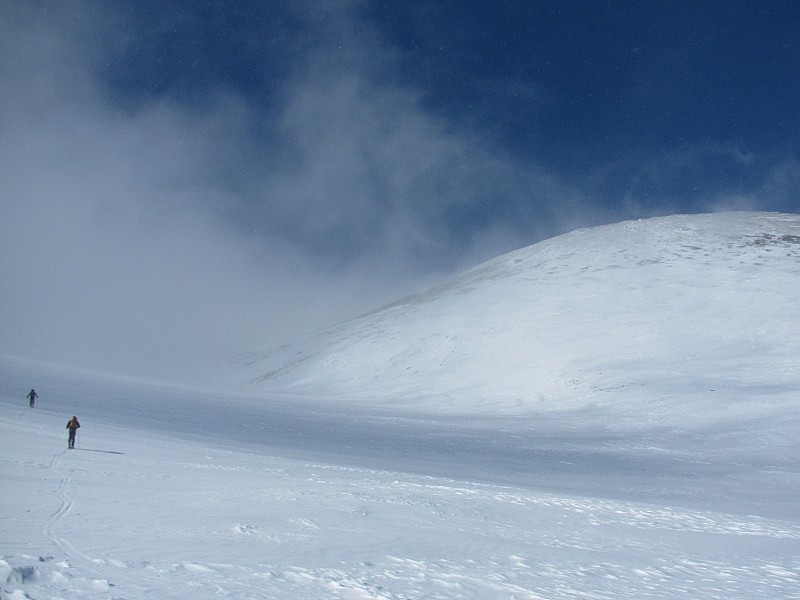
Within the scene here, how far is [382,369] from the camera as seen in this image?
51.3 metres

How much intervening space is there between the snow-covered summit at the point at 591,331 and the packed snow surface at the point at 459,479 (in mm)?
352

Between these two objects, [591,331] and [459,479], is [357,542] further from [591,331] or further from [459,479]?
[591,331]

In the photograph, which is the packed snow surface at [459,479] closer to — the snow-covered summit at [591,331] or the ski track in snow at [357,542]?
the ski track in snow at [357,542]

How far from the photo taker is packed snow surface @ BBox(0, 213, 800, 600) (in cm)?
690

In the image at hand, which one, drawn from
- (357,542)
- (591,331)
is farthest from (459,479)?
(591,331)

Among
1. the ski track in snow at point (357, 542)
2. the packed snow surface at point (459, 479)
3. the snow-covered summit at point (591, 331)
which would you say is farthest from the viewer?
the snow-covered summit at point (591, 331)

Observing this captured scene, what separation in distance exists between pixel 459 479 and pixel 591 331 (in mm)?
37473

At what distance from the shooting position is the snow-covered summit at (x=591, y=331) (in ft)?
127

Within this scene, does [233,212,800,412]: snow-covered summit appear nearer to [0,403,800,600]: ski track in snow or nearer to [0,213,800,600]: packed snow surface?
[0,213,800,600]: packed snow surface

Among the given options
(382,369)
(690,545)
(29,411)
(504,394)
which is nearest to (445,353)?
(382,369)

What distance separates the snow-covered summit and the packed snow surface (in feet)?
1.16

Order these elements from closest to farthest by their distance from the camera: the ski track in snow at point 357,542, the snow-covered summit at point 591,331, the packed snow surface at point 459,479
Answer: the ski track in snow at point 357,542
the packed snow surface at point 459,479
the snow-covered summit at point 591,331

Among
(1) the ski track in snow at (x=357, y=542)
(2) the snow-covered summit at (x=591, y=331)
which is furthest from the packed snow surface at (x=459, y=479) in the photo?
(2) the snow-covered summit at (x=591, y=331)

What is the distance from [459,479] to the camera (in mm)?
14352
